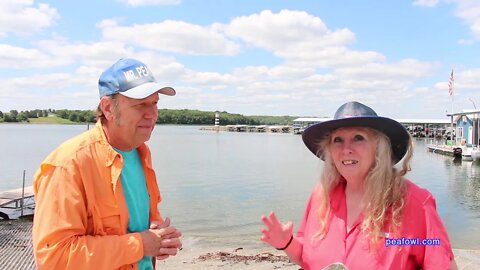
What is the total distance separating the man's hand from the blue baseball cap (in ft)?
2.35

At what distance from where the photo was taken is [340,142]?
8.61 ft

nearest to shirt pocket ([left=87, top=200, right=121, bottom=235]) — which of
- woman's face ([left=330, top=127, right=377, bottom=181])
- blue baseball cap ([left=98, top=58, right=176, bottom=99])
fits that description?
blue baseball cap ([left=98, top=58, right=176, bottom=99])

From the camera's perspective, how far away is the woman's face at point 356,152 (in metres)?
2.52

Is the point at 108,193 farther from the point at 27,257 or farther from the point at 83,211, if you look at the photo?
the point at 27,257

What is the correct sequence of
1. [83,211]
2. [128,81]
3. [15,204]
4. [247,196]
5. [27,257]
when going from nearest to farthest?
[83,211], [128,81], [27,257], [15,204], [247,196]

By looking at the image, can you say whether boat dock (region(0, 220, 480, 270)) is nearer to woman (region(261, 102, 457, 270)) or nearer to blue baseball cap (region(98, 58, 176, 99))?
woman (region(261, 102, 457, 270))

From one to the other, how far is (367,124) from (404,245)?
69 cm

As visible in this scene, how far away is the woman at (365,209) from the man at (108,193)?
0.82m

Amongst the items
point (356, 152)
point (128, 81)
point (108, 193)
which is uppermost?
point (128, 81)

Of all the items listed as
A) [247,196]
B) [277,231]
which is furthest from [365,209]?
[247,196]

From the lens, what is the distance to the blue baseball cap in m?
2.28

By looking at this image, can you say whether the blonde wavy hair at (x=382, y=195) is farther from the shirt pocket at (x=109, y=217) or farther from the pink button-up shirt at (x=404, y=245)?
the shirt pocket at (x=109, y=217)

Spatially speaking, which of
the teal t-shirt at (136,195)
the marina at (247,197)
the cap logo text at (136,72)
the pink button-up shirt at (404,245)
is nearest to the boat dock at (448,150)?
the marina at (247,197)

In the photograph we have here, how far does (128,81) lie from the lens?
7.53ft
